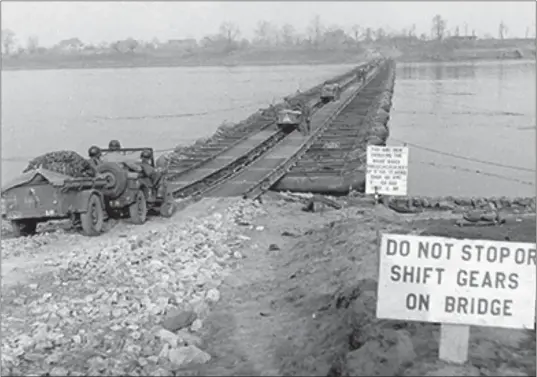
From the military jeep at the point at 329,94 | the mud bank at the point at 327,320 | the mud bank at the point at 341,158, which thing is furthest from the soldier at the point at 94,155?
the military jeep at the point at 329,94

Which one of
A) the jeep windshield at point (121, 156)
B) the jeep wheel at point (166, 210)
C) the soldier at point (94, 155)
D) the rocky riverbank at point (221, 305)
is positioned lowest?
the jeep wheel at point (166, 210)

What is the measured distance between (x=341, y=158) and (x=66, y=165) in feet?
39.4

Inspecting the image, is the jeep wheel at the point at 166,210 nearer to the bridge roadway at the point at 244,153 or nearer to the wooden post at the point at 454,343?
the bridge roadway at the point at 244,153

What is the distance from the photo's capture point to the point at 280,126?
26594mm

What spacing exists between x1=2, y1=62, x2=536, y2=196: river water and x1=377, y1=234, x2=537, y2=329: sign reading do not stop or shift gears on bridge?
56.4 feet

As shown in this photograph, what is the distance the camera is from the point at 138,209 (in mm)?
12242

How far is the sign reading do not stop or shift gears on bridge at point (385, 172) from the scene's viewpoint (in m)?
9.55

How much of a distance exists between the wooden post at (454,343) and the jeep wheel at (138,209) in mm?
7636

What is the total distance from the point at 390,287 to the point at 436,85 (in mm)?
62962

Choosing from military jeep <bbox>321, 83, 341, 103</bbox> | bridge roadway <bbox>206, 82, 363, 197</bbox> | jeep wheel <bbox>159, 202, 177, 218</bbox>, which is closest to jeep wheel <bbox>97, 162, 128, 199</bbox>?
A: jeep wheel <bbox>159, 202, 177, 218</bbox>

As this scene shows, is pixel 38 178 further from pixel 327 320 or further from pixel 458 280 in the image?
pixel 458 280

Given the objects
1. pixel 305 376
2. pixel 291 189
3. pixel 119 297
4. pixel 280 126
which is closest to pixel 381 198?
pixel 291 189

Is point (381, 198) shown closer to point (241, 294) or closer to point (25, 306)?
point (241, 294)

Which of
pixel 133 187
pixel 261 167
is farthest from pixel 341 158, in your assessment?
pixel 133 187
